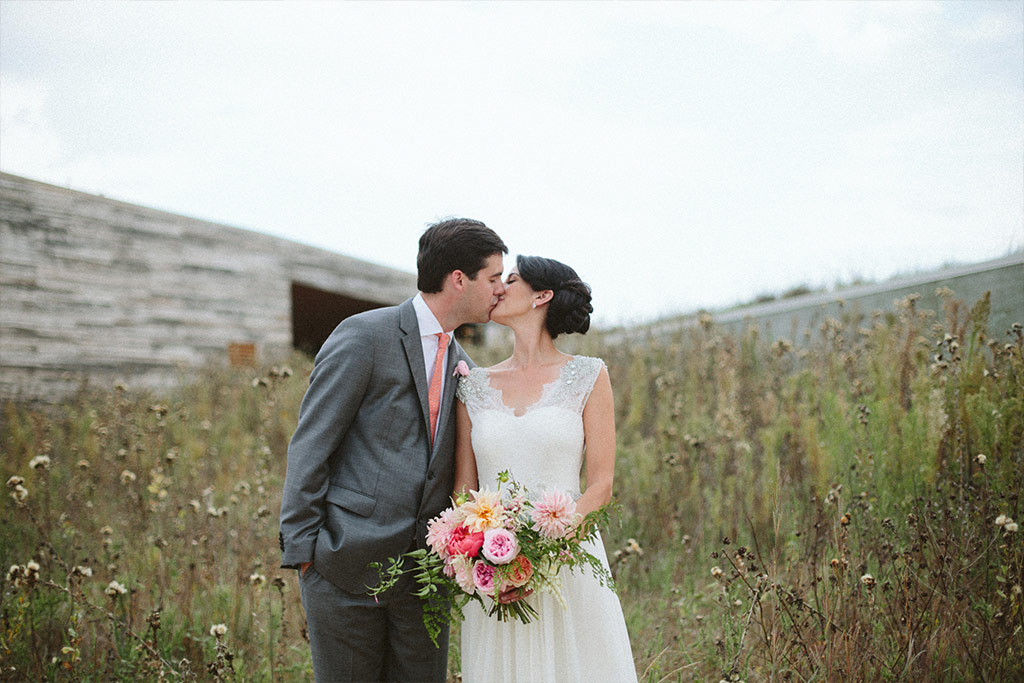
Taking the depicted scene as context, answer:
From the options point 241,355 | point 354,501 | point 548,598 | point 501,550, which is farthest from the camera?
point 241,355

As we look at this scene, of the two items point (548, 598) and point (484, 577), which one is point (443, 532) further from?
point (548, 598)

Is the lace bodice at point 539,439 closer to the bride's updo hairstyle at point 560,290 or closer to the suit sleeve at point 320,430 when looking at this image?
the bride's updo hairstyle at point 560,290

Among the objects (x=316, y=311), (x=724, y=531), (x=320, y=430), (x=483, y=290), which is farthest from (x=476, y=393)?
(x=316, y=311)

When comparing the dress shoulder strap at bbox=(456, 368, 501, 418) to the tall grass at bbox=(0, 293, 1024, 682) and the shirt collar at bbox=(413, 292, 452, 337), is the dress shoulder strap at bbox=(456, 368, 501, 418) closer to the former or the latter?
the shirt collar at bbox=(413, 292, 452, 337)

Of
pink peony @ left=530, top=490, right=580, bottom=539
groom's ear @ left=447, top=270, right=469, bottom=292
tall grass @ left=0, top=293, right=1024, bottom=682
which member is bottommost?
tall grass @ left=0, top=293, right=1024, bottom=682

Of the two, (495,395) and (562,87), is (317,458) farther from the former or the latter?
(562,87)

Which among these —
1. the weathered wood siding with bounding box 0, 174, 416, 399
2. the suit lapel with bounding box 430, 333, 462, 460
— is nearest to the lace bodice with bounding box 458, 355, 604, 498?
the suit lapel with bounding box 430, 333, 462, 460

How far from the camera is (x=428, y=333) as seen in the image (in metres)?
2.88

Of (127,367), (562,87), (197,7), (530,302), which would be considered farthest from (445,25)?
(127,367)

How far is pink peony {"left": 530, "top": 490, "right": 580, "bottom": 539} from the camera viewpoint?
2322 millimetres

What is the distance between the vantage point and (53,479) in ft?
17.7

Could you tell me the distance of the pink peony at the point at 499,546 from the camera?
221cm

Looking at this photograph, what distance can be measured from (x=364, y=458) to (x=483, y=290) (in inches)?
33.4

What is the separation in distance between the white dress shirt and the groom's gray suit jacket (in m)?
0.08
